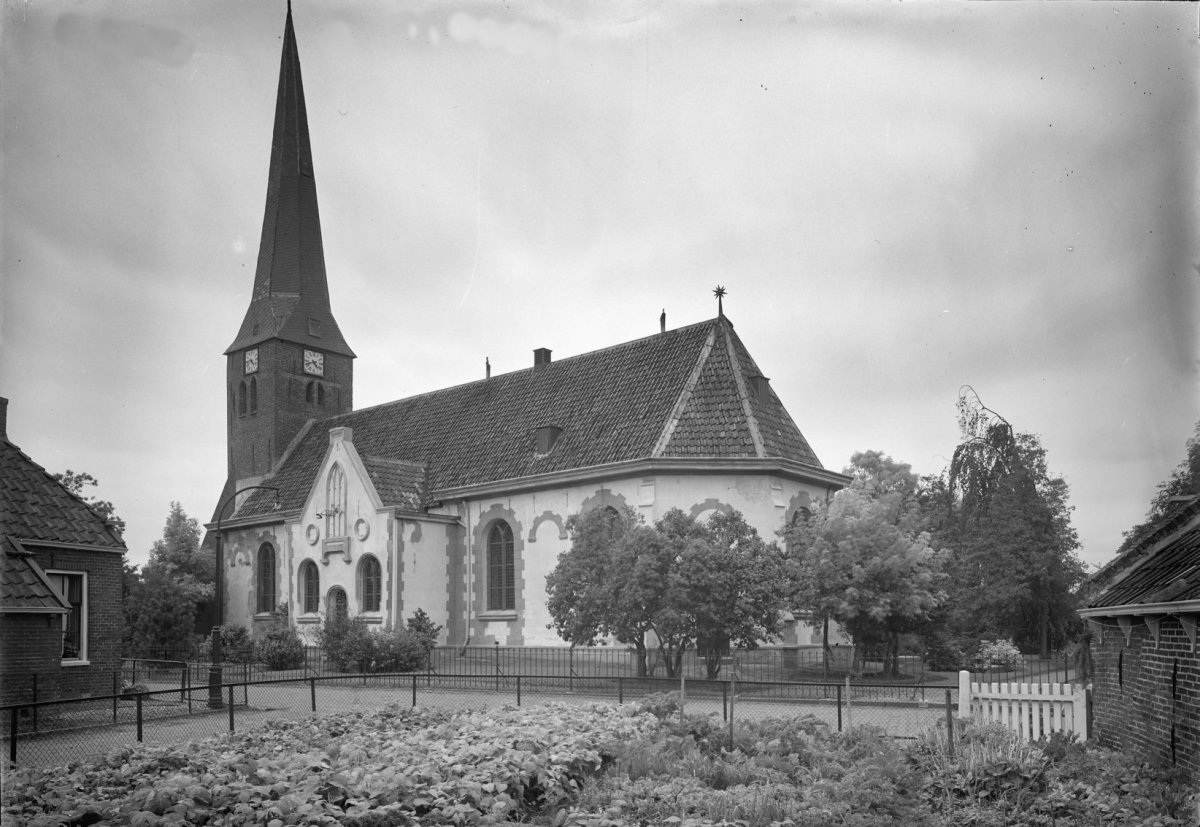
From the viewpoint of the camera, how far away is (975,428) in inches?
1609

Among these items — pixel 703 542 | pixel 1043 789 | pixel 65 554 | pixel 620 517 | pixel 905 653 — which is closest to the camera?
pixel 1043 789

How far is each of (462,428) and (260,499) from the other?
37.8 feet

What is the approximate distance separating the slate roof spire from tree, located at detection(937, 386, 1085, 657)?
29.0 meters

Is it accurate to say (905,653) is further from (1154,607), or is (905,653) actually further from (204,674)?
(1154,607)

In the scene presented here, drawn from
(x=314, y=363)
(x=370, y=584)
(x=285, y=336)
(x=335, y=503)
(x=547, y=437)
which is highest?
(x=285, y=336)

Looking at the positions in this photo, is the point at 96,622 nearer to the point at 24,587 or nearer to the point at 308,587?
the point at 24,587

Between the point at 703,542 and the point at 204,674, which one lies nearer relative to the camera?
the point at 703,542

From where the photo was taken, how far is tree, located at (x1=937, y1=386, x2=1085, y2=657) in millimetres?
37688

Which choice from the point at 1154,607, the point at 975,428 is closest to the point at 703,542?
the point at 1154,607

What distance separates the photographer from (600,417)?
3503 cm

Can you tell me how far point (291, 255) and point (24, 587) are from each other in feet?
105

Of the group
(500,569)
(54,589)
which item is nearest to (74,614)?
(54,589)

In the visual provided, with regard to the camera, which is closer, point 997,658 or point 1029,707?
point 1029,707

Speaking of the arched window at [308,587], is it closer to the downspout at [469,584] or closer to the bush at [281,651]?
the bush at [281,651]
